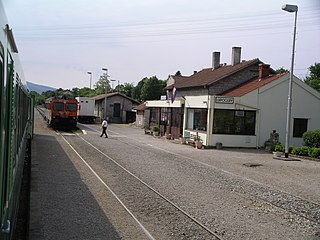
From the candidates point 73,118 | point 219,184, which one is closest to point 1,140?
point 219,184

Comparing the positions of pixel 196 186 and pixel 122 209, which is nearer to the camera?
pixel 122 209

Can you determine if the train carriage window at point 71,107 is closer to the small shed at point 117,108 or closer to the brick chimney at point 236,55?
the brick chimney at point 236,55

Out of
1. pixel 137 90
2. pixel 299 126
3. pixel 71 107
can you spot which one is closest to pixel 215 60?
pixel 71 107

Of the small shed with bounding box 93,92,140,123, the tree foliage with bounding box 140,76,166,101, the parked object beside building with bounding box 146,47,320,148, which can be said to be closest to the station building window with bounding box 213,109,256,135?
the parked object beside building with bounding box 146,47,320,148

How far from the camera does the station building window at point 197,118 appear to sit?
90.3 ft

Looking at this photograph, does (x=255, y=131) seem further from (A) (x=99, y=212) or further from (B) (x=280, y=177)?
(A) (x=99, y=212)

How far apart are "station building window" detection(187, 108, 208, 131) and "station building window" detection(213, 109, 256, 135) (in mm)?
916

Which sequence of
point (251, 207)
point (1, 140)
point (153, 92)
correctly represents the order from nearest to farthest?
1. point (1, 140)
2. point (251, 207)
3. point (153, 92)

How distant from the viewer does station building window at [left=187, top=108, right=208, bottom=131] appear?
27.5 meters

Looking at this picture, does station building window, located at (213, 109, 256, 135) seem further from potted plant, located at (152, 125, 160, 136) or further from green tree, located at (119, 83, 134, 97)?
green tree, located at (119, 83, 134, 97)

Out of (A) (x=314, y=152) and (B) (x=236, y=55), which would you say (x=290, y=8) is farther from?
(B) (x=236, y=55)

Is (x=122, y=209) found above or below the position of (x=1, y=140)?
below

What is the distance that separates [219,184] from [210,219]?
14.5 feet

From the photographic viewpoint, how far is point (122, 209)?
8.82m
